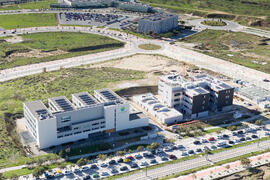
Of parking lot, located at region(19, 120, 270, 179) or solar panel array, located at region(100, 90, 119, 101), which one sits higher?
solar panel array, located at region(100, 90, 119, 101)

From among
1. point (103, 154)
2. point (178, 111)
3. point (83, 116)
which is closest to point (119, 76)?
point (178, 111)

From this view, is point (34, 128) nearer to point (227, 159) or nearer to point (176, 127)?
point (176, 127)

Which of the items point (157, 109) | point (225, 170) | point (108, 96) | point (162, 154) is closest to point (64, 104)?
point (108, 96)

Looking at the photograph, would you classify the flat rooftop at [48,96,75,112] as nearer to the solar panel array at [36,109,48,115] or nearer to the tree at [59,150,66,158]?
the solar panel array at [36,109,48,115]

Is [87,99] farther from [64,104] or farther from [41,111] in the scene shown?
[41,111]

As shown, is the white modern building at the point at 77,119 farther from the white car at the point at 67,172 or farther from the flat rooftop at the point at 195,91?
the flat rooftop at the point at 195,91

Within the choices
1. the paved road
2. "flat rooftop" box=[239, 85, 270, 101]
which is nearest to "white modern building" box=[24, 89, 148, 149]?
the paved road
